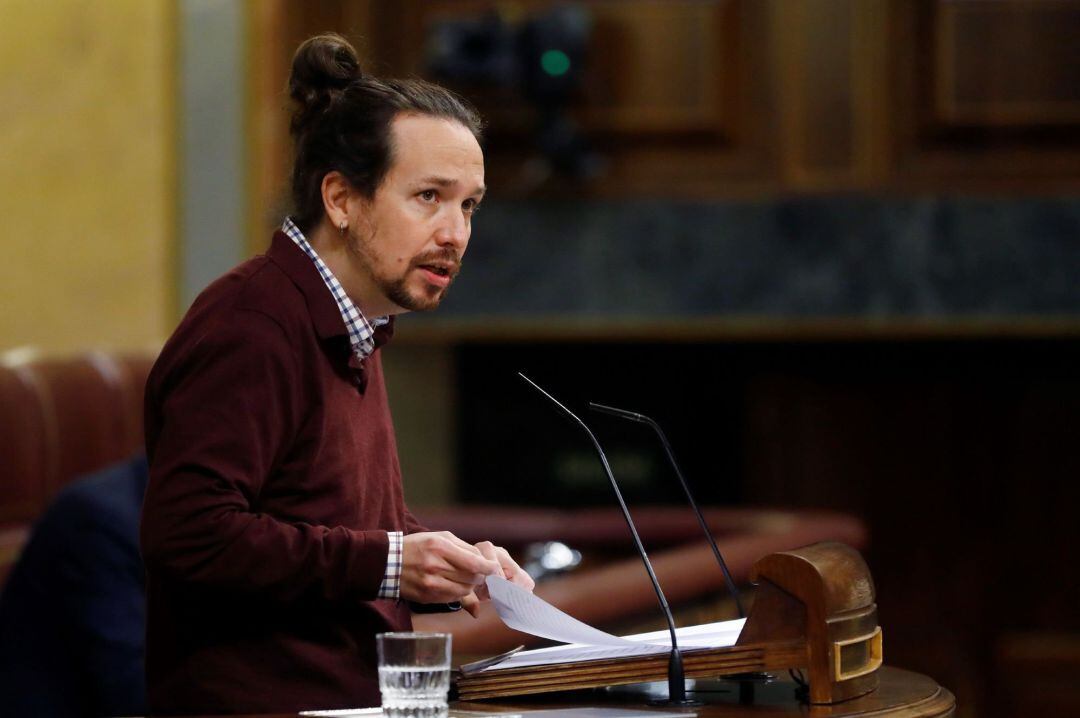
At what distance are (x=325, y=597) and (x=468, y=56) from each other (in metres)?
3.59

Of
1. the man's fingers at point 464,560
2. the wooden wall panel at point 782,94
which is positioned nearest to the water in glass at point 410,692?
the man's fingers at point 464,560

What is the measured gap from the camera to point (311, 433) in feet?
4.32

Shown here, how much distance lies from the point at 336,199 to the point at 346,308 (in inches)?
3.7

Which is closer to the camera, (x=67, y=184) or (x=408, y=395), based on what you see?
(x=67, y=184)

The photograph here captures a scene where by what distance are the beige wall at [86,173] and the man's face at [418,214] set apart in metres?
3.63

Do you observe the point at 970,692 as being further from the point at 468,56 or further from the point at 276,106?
the point at 276,106

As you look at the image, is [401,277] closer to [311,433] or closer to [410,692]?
[311,433]

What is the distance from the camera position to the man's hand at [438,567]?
4.14 ft

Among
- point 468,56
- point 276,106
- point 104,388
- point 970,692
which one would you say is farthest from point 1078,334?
point 104,388

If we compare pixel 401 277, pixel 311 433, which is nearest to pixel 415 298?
pixel 401 277

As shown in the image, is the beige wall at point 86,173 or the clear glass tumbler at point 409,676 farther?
the beige wall at point 86,173

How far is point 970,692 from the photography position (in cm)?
494

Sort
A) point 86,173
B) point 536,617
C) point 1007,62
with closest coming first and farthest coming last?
point 536,617, point 1007,62, point 86,173

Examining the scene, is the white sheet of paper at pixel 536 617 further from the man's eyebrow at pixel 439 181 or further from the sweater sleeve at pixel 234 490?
the man's eyebrow at pixel 439 181
